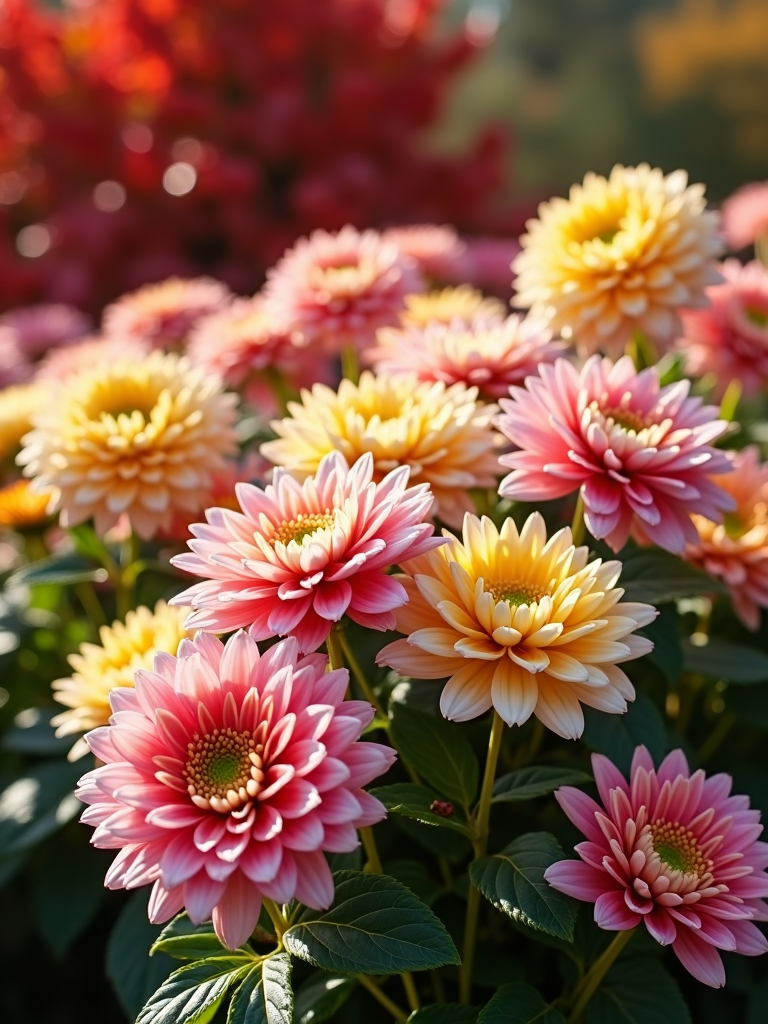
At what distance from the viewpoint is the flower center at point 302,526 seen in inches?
31.3

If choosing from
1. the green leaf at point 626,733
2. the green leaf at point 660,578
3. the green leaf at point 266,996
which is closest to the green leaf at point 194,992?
the green leaf at point 266,996

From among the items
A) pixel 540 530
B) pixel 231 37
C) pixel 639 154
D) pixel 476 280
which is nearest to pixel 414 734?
pixel 540 530

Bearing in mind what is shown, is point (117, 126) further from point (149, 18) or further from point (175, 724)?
point (175, 724)

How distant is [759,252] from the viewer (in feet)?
6.89

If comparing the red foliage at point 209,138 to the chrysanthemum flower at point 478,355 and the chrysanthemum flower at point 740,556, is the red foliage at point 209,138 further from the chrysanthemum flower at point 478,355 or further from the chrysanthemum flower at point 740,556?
the chrysanthemum flower at point 740,556

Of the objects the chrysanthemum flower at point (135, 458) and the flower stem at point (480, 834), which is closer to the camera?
the flower stem at point (480, 834)

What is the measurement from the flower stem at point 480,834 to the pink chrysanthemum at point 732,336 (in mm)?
850

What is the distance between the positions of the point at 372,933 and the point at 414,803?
0.11 m

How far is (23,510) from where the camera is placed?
1413mm

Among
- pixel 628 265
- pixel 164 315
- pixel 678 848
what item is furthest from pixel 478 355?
pixel 164 315

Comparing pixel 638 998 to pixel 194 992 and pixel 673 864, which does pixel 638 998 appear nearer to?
pixel 673 864

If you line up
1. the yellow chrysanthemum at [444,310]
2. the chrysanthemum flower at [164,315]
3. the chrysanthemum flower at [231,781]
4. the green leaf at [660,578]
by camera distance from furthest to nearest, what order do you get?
1. the chrysanthemum flower at [164,315]
2. the yellow chrysanthemum at [444,310]
3. the green leaf at [660,578]
4. the chrysanthemum flower at [231,781]

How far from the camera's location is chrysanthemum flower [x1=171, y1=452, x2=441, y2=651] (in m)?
0.71

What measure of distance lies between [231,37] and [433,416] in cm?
351
